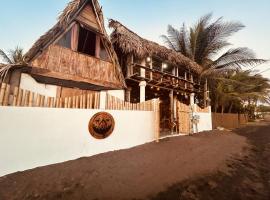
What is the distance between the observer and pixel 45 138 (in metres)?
4.31

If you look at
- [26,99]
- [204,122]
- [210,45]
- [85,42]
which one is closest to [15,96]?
[26,99]

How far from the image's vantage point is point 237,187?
366cm

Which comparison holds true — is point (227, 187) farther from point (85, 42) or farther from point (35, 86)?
point (85, 42)

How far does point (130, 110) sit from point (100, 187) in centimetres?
342

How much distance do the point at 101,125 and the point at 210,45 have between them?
43.7 feet

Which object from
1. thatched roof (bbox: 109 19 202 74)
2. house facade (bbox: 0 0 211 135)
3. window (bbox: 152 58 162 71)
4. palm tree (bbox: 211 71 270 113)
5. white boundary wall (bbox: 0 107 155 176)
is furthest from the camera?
palm tree (bbox: 211 71 270 113)

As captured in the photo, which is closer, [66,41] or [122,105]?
[122,105]

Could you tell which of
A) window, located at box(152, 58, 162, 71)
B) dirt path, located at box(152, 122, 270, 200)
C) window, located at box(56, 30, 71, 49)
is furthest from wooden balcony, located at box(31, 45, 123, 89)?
dirt path, located at box(152, 122, 270, 200)

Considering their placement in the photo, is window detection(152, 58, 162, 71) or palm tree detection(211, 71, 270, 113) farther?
palm tree detection(211, 71, 270, 113)

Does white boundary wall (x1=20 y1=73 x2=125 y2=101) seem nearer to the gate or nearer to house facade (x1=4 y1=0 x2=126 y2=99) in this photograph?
house facade (x1=4 y1=0 x2=126 y2=99)

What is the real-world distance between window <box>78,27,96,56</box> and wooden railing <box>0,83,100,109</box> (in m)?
3.32

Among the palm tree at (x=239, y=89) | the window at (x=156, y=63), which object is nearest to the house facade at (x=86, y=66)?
the window at (x=156, y=63)

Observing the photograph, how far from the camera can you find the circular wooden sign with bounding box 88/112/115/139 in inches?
208

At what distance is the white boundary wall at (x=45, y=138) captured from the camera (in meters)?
3.77
